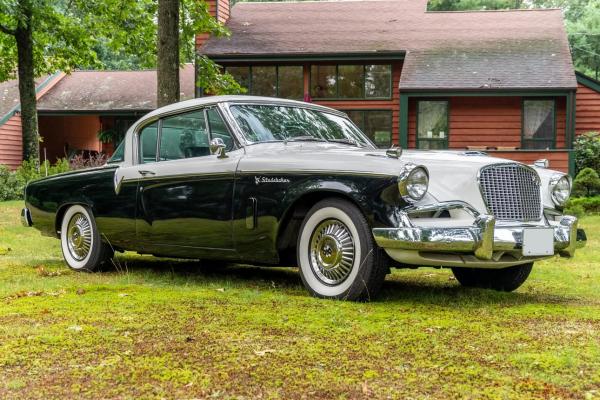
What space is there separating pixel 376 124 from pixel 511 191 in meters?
20.3

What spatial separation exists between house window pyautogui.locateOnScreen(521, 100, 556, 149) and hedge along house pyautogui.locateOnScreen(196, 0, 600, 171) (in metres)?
0.03

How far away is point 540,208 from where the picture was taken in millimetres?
5836

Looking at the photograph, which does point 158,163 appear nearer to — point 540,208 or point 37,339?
point 37,339

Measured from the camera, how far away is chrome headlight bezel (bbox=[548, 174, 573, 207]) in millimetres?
6066

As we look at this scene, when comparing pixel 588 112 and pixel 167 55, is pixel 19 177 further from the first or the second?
pixel 588 112

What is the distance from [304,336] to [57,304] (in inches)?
79.4

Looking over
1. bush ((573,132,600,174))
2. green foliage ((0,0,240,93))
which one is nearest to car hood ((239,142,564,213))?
green foliage ((0,0,240,93))

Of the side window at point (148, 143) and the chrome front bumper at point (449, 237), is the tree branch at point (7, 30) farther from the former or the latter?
the chrome front bumper at point (449, 237)

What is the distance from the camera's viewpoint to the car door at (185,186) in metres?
6.23

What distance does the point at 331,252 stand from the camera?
555 centimetres

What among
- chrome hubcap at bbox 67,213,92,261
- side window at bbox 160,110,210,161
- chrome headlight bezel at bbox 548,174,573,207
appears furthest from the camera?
chrome hubcap at bbox 67,213,92,261

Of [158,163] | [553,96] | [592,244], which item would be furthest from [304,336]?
[553,96]

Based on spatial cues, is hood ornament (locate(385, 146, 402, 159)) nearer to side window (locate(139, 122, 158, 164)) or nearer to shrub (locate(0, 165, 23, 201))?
side window (locate(139, 122, 158, 164))

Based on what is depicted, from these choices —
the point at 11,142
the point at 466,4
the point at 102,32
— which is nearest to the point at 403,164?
the point at 102,32
